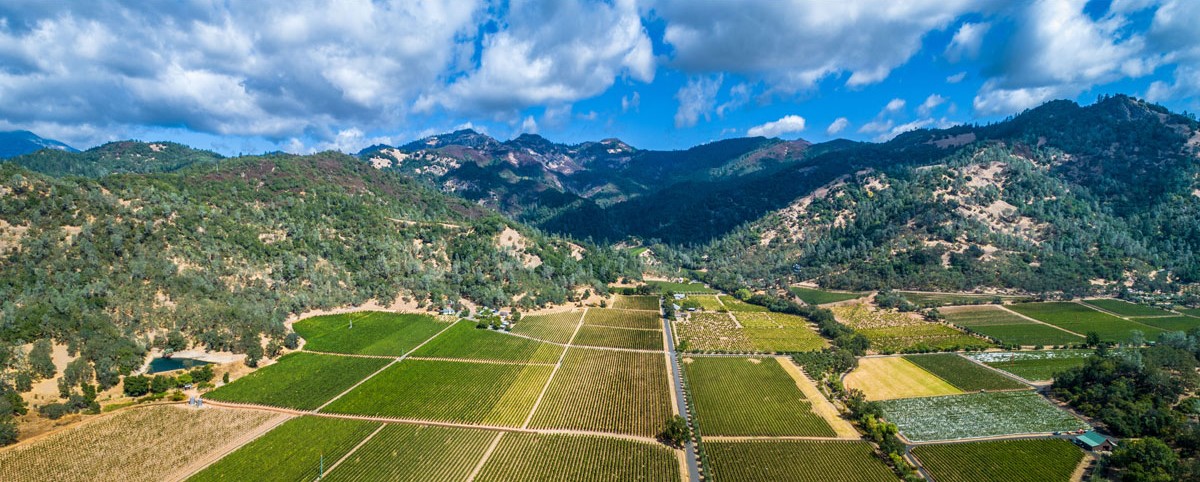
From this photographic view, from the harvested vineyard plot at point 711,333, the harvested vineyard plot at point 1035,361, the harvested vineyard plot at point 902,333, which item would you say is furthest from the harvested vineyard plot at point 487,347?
the harvested vineyard plot at point 1035,361

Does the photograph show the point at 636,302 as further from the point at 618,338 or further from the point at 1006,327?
the point at 1006,327

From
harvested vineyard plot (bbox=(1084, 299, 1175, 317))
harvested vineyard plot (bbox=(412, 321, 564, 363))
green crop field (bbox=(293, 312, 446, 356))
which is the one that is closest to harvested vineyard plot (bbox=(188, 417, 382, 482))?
green crop field (bbox=(293, 312, 446, 356))

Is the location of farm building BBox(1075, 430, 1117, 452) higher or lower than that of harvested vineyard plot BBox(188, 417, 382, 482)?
lower

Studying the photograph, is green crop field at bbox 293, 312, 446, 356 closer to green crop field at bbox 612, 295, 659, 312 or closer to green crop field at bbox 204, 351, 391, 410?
green crop field at bbox 204, 351, 391, 410

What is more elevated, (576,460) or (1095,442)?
(576,460)

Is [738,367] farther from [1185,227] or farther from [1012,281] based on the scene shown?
[1185,227]

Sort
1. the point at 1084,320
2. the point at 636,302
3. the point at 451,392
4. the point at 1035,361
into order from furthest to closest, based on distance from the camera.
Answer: the point at 636,302, the point at 1084,320, the point at 1035,361, the point at 451,392

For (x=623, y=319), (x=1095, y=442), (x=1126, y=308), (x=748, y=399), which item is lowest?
(x=1095, y=442)

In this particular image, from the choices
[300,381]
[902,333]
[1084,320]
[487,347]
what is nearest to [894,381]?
[902,333]
